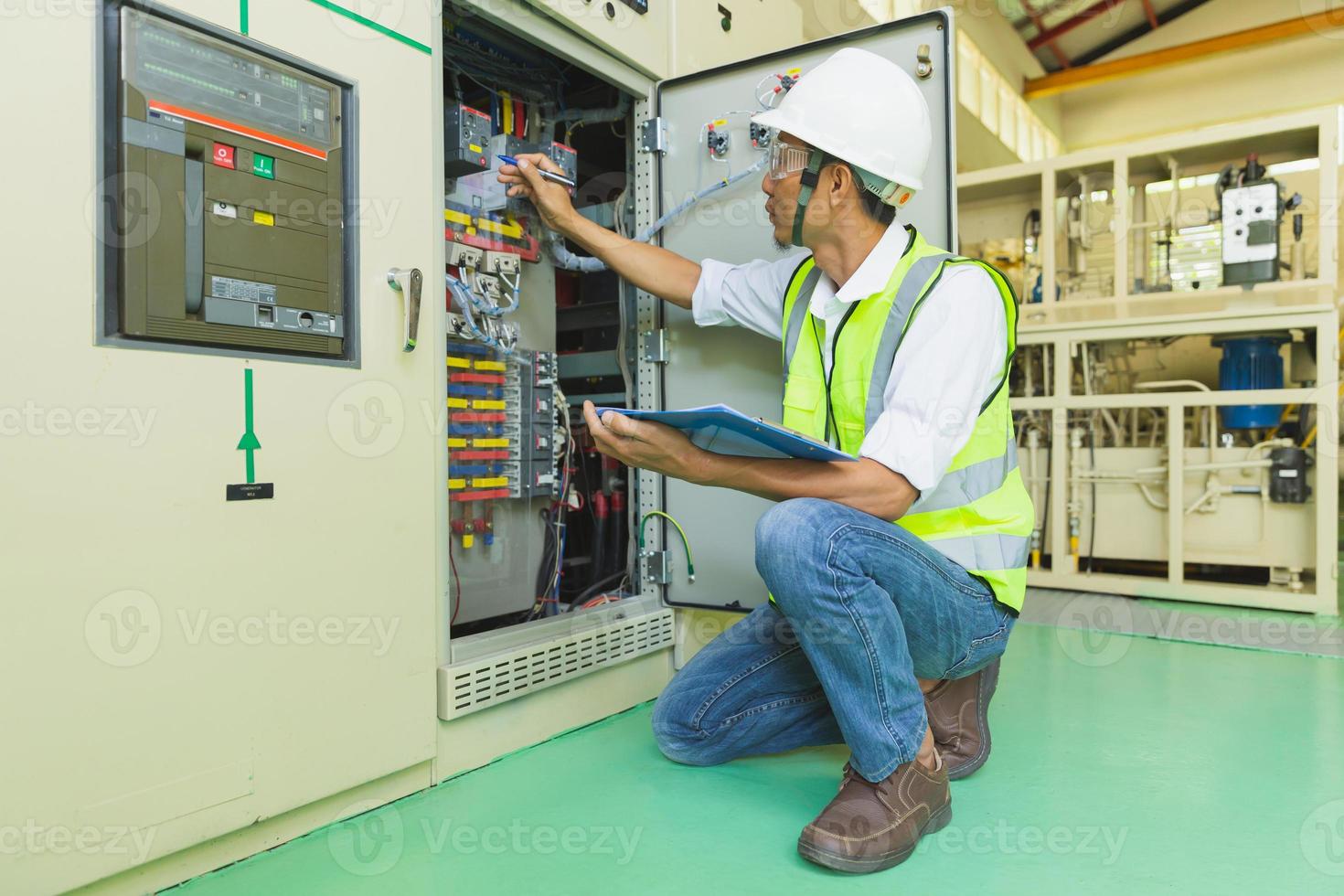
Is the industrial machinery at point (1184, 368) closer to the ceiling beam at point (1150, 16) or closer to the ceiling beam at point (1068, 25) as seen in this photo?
the ceiling beam at point (1068, 25)

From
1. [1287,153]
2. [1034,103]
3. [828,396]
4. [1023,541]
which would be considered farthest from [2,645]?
[1034,103]

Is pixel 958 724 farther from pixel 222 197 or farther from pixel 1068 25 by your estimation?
pixel 1068 25

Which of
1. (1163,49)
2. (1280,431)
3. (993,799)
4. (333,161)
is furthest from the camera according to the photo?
(1163,49)

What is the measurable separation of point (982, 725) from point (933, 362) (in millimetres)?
744

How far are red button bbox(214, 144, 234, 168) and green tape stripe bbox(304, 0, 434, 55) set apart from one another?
29 centimetres

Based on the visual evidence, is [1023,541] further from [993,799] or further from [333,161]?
[333,161]

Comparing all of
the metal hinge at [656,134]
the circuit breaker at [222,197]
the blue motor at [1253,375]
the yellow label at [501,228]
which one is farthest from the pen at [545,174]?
the blue motor at [1253,375]

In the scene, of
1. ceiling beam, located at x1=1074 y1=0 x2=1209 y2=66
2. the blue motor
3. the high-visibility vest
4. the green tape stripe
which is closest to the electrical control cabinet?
the blue motor

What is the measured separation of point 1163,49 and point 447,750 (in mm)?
8328

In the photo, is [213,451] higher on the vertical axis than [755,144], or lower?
lower

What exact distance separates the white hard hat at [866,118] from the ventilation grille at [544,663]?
108cm

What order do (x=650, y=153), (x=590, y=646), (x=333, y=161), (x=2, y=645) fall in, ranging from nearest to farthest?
(x=2, y=645) → (x=333, y=161) → (x=590, y=646) → (x=650, y=153)

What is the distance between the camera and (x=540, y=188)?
187cm

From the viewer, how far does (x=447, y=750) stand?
1.61m
